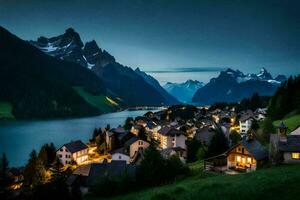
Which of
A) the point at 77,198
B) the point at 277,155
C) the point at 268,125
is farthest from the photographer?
the point at 268,125

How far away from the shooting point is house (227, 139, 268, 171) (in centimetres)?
4347

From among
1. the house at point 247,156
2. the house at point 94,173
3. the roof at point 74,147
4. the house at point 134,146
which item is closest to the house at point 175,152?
the house at point 134,146

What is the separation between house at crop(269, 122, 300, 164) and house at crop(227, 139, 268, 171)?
1.89 metres

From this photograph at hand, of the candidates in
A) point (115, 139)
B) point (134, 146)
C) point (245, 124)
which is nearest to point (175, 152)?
point (134, 146)

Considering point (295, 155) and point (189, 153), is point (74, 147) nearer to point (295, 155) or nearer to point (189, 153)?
point (189, 153)

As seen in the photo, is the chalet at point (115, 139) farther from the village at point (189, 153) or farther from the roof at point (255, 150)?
the roof at point (255, 150)

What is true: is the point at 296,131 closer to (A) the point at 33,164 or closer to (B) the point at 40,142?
(A) the point at 33,164

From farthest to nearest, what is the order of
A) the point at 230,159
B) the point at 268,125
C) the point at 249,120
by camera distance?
the point at 249,120 → the point at 268,125 → the point at 230,159

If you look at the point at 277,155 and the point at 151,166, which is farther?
the point at 151,166

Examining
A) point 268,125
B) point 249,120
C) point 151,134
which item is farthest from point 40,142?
point 268,125

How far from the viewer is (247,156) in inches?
1759

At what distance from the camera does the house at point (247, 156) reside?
43469 mm

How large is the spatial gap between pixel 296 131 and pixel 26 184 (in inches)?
1920

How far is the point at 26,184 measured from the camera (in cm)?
6047
